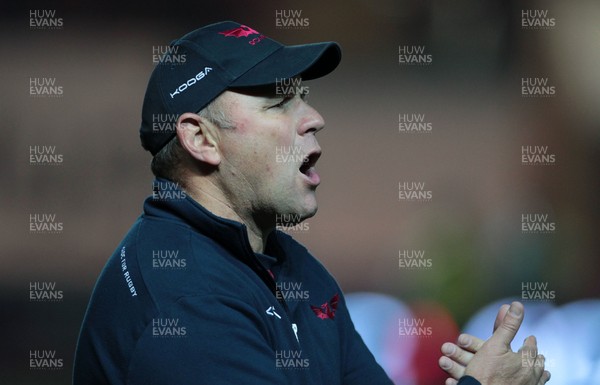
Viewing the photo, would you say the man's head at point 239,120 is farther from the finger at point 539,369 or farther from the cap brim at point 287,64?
the finger at point 539,369

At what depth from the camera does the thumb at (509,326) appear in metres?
1.83

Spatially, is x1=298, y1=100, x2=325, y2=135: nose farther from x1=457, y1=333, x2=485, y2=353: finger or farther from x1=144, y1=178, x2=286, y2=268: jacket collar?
x1=457, y1=333, x2=485, y2=353: finger

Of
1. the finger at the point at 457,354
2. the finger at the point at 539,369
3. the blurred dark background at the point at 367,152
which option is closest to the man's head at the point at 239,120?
the finger at the point at 457,354

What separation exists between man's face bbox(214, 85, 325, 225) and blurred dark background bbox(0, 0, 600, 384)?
7.72ft

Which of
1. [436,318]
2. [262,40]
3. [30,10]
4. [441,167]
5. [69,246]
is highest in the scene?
[30,10]

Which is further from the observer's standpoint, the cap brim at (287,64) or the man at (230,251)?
the cap brim at (287,64)

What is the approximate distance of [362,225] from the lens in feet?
14.5

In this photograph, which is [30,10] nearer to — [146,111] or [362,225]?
[362,225]

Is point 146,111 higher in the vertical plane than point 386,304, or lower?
higher

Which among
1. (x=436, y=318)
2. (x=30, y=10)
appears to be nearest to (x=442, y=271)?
(x=436, y=318)

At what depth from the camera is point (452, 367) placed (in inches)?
74.5

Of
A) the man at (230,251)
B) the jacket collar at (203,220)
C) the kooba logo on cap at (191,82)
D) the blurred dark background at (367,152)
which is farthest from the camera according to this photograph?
the blurred dark background at (367,152)

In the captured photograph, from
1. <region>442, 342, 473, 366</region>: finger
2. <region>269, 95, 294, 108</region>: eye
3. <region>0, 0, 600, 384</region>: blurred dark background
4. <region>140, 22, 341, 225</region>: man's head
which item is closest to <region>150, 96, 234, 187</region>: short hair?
<region>140, 22, 341, 225</region>: man's head

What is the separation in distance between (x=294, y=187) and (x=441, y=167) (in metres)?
2.69
